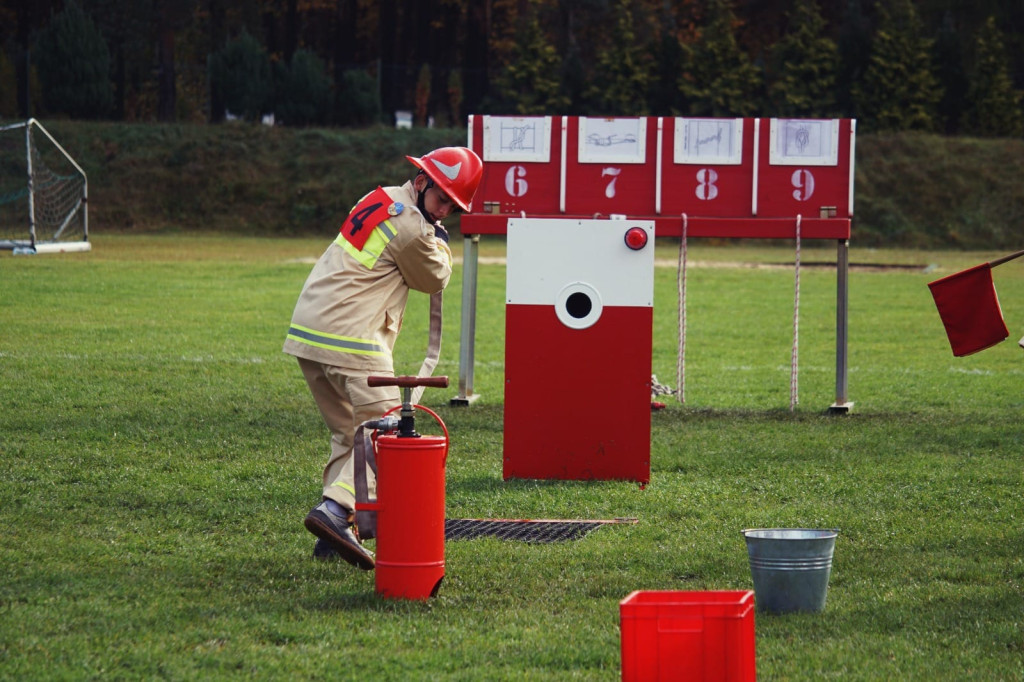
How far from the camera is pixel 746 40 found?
6438 cm

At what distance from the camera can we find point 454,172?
20.4 ft

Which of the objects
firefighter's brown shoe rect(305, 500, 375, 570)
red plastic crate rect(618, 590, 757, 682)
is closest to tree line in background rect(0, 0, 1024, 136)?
firefighter's brown shoe rect(305, 500, 375, 570)

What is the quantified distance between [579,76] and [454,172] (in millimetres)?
47790

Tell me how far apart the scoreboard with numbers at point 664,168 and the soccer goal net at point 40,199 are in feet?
62.4

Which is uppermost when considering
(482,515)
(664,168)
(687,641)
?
(664,168)

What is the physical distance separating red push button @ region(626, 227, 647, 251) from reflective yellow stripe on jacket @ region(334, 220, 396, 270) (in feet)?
8.56

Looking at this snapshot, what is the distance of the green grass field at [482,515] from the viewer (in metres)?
4.92

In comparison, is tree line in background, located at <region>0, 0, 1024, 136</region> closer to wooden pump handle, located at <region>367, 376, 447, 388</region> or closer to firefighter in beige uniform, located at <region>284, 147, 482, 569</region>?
firefighter in beige uniform, located at <region>284, 147, 482, 569</region>

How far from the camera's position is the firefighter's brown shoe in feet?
19.5

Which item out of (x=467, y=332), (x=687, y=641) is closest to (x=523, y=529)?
(x=687, y=641)

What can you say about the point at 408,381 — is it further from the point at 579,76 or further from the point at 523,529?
the point at 579,76

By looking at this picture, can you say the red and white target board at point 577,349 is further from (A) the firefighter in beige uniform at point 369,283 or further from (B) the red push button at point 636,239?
(A) the firefighter in beige uniform at point 369,283

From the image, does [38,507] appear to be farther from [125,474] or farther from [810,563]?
[810,563]

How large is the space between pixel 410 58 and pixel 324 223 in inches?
858
